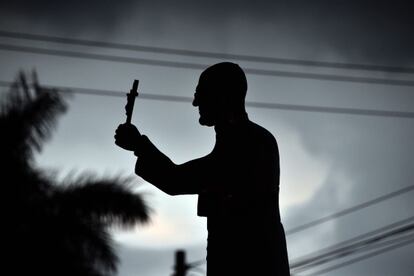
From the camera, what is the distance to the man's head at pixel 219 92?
11.9 ft

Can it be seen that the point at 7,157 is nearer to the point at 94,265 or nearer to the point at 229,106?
Answer: the point at 94,265

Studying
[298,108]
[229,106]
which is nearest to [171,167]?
[229,106]

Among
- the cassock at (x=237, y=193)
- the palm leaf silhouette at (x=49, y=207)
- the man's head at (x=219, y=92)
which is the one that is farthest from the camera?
the palm leaf silhouette at (x=49, y=207)

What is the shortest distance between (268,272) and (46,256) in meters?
10.6

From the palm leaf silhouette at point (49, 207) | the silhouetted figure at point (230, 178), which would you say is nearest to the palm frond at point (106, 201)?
the palm leaf silhouette at point (49, 207)

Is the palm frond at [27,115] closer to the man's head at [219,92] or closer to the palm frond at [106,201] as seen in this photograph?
the palm frond at [106,201]

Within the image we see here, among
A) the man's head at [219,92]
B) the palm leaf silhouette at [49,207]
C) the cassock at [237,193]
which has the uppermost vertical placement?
the palm leaf silhouette at [49,207]

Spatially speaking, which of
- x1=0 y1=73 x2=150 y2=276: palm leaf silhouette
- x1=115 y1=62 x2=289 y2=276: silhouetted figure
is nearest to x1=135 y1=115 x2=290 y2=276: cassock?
x1=115 y1=62 x2=289 y2=276: silhouetted figure

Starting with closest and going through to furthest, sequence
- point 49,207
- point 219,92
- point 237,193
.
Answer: point 237,193
point 219,92
point 49,207

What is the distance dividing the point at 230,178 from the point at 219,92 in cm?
47

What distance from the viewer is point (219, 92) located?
3635mm

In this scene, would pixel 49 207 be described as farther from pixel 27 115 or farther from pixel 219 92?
pixel 219 92

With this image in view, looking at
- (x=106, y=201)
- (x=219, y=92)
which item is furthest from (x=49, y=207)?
(x=219, y=92)

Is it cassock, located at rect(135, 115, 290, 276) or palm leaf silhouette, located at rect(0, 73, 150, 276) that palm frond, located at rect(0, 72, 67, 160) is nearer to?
palm leaf silhouette, located at rect(0, 73, 150, 276)
